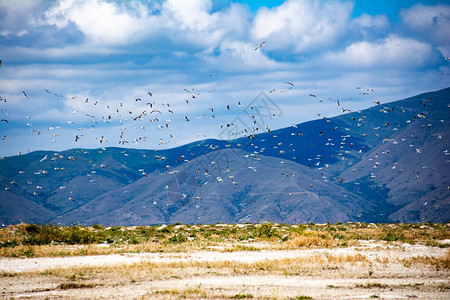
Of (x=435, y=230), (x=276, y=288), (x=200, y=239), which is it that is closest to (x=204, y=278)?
(x=276, y=288)

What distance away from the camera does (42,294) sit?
2477 centimetres

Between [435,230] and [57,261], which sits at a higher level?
[57,261]

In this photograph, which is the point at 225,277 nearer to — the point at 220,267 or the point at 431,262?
the point at 220,267

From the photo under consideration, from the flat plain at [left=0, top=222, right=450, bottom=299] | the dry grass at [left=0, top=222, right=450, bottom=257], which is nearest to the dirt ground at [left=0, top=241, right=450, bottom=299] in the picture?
the flat plain at [left=0, top=222, right=450, bottom=299]

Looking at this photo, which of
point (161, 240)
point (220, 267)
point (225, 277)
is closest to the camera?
point (225, 277)

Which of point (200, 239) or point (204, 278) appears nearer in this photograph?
point (204, 278)

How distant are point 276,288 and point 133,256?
15.1m

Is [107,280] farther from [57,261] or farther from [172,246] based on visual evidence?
[172,246]

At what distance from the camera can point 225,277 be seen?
28531 mm

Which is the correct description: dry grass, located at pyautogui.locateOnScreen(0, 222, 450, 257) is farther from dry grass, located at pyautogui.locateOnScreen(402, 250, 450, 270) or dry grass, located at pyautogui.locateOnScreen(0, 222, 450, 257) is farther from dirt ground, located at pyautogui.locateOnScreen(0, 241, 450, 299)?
dry grass, located at pyautogui.locateOnScreen(402, 250, 450, 270)

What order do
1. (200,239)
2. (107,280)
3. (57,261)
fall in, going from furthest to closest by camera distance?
(200,239) < (57,261) < (107,280)

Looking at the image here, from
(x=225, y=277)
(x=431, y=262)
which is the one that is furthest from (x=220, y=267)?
(x=431, y=262)

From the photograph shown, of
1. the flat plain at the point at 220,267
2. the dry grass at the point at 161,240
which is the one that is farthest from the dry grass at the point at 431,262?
the dry grass at the point at 161,240

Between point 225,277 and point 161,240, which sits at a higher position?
point 161,240
